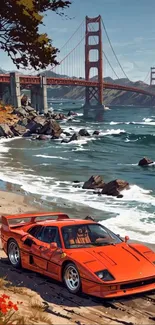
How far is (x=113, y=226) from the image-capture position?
1584 centimetres

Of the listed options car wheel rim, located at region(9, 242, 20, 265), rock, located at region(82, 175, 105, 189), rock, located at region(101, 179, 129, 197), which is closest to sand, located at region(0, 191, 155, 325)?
car wheel rim, located at region(9, 242, 20, 265)

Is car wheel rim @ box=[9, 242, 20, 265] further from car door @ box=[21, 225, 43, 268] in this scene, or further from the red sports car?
car door @ box=[21, 225, 43, 268]

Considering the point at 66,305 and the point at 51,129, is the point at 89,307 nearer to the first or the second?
the point at 66,305

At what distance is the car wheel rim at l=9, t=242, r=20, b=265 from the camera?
9195 millimetres

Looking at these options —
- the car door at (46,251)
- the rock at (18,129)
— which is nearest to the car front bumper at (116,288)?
the car door at (46,251)

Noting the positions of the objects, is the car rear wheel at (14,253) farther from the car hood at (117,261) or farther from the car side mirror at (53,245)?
the car hood at (117,261)

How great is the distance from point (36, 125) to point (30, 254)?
47.5 metres

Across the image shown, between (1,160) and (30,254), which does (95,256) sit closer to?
(30,254)

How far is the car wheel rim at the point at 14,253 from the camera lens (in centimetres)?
920

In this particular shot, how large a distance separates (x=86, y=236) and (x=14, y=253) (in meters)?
2.00

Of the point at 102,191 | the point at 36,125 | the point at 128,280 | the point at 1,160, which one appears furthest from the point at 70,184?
the point at 36,125

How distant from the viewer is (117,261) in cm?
747

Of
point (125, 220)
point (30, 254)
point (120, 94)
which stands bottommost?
point (125, 220)

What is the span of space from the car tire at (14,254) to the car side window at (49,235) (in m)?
0.76
